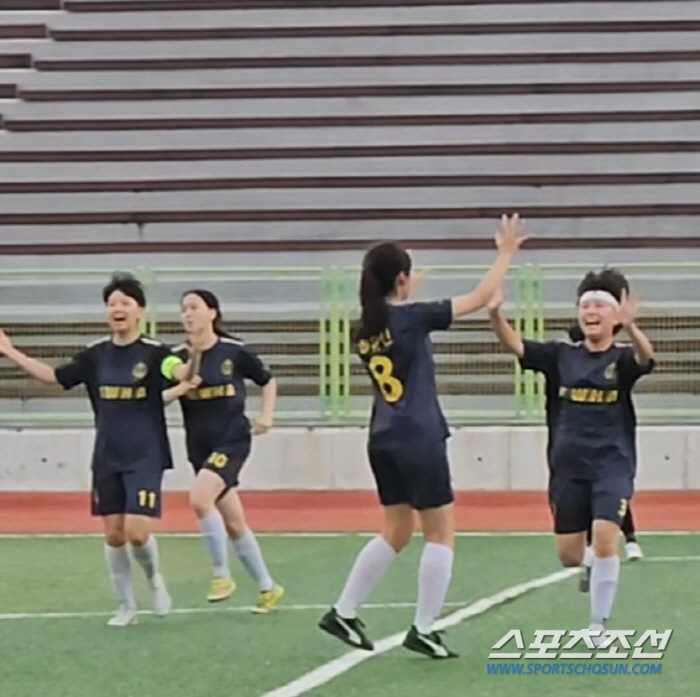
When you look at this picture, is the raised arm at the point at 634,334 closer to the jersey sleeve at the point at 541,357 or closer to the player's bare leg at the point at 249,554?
the jersey sleeve at the point at 541,357

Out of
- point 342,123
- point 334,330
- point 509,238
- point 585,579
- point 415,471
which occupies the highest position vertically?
point 342,123

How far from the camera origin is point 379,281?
25.1ft

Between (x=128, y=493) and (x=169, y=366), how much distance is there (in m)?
0.67

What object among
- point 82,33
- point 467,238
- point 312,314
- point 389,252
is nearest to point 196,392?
point 389,252

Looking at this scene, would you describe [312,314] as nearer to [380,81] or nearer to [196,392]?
[380,81]

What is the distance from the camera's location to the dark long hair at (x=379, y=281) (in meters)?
7.65

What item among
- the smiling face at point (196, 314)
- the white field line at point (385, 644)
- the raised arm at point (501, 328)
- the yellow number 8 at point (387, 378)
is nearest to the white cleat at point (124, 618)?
the white field line at point (385, 644)

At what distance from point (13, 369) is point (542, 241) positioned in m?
6.07

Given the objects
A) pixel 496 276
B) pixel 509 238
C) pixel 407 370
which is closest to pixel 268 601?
pixel 407 370

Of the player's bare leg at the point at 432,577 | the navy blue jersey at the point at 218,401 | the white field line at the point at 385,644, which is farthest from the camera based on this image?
the navy blue jersey at the point at 218,401

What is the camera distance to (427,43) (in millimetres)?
22516

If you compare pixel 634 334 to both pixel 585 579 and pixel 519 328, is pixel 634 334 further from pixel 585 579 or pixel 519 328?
pixel 519 328

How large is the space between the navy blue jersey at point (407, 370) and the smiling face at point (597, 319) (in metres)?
0.78

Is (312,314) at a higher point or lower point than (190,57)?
A: lower
